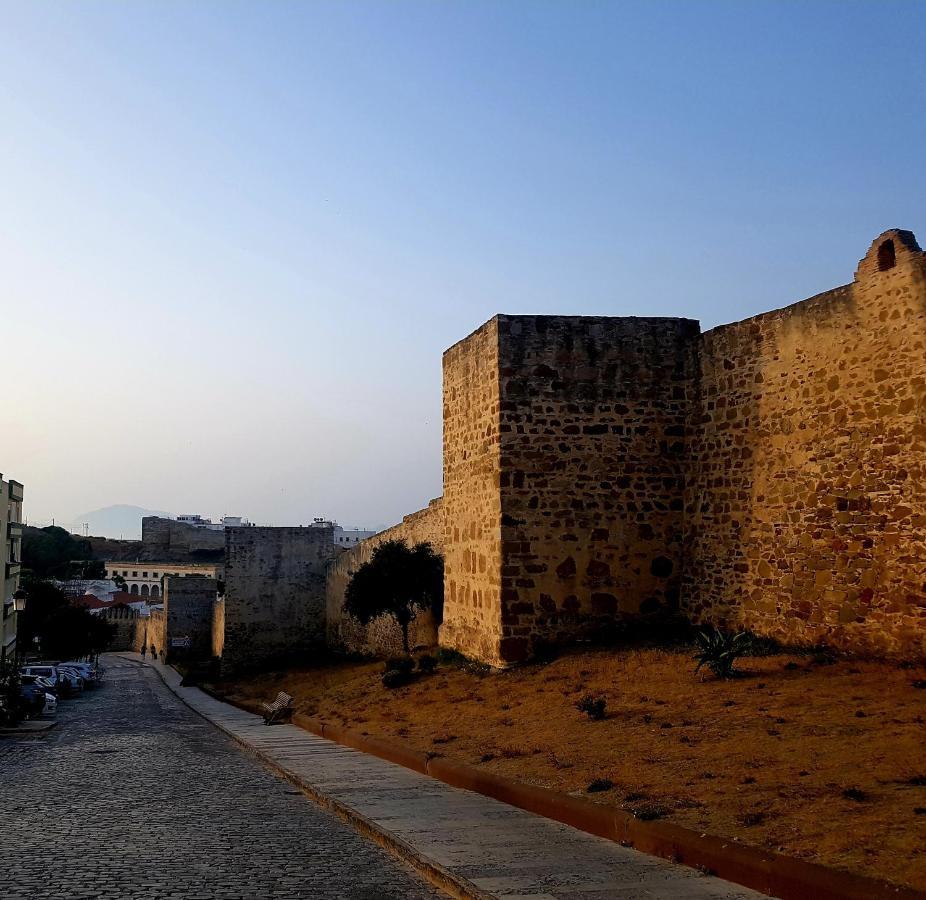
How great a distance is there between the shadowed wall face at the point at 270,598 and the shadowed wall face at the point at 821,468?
2456 cm

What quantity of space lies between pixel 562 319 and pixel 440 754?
6320 millimetres

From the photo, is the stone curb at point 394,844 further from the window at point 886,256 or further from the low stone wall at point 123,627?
the low stone wall at point 123,627

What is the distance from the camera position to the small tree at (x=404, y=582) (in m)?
22.8

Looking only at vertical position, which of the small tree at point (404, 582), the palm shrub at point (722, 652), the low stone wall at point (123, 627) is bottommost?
the low stone wall at point (123, 627)

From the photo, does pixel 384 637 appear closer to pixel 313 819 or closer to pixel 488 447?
pixel 488 447

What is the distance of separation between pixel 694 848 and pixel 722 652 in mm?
5038

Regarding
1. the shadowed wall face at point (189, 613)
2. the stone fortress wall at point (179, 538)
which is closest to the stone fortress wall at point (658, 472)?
the shadowed wall face at point (189, 613)

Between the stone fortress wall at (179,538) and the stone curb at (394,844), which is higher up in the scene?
the stone fortress wall at (179,538)

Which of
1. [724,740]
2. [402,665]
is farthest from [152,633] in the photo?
[724,740]

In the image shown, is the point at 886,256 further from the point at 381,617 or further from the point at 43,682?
the point at 43,682

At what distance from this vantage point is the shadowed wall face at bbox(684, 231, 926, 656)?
10156mm

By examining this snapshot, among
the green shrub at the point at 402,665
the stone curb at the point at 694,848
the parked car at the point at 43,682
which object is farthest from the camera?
the parked car at the point at 43,682

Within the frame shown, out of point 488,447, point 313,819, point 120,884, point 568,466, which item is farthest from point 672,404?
point 120,884

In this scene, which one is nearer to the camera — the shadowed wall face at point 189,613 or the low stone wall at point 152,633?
the shadowed wall face at point 189,613
